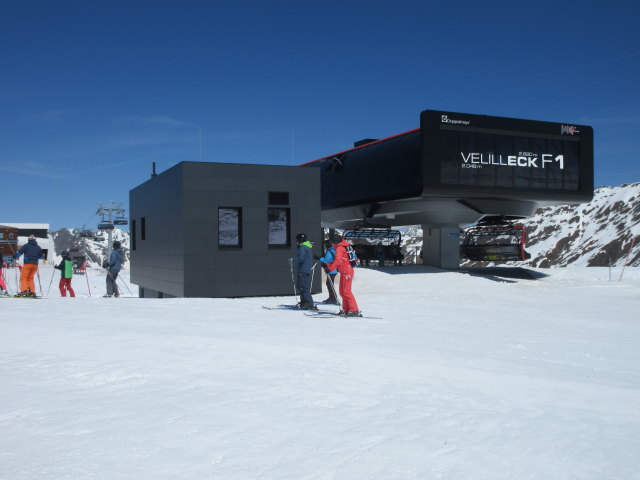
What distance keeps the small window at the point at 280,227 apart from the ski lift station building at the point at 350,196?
0.04 meters

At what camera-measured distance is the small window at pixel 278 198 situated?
17.2 m

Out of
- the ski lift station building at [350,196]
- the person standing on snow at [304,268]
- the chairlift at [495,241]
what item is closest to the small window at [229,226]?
the ski lift station building at [350,196]

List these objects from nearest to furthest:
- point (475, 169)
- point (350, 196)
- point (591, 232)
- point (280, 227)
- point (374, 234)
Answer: point (280, 227), point (475, 169), point (374, 234), point (350, 196), point (591, 232)

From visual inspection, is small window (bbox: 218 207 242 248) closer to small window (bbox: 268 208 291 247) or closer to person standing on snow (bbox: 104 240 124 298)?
small window (bbox: 268 208 291 247)

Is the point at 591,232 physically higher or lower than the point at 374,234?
higher

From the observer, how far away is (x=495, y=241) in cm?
2772

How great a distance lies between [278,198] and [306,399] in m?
12.4

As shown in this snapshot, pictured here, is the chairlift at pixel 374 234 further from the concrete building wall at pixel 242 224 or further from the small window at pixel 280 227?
the small window at pixel 280 227

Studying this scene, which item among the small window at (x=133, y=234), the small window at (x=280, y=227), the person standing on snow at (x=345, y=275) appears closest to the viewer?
the person standing on snow at (x=345, y=275)

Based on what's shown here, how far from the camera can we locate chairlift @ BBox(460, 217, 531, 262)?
84.9 feet

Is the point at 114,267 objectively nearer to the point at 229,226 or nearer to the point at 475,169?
the point at 229,226

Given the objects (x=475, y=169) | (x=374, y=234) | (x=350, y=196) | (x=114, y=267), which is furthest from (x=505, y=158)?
(x=114, y=267)

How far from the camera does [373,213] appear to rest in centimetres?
2889

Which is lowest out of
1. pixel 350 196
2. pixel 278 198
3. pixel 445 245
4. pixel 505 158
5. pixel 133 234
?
pixel 445 245
